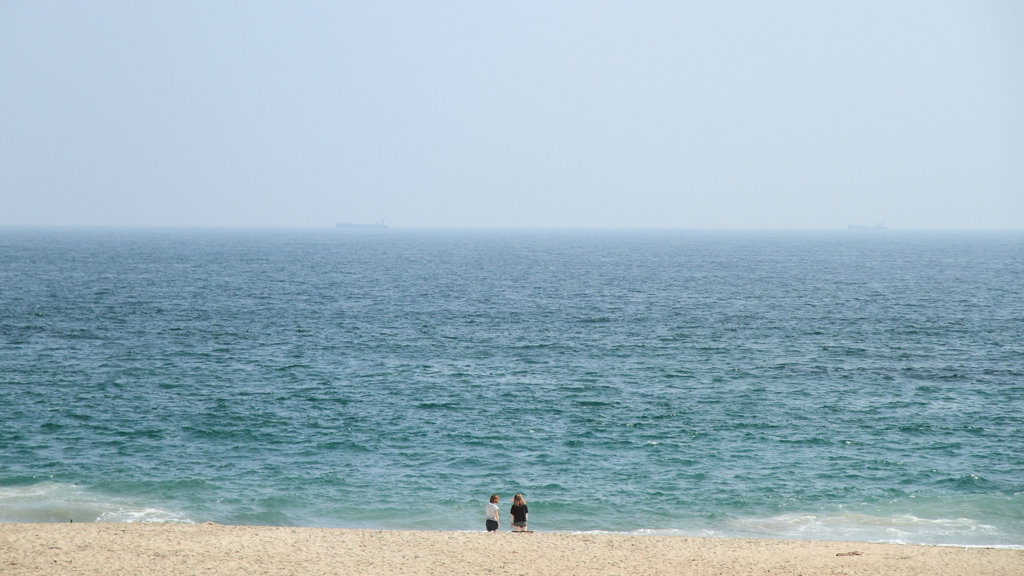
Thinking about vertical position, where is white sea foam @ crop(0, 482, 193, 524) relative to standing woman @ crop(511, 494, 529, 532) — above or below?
below

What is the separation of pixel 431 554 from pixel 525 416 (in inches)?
733

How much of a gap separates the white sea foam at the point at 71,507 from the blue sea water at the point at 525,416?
0.34 feet

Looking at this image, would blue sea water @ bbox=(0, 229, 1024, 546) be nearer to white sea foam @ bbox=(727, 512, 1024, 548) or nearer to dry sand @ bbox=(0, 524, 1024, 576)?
white sea foam @ bbox=(727, 512, 1024, 548)

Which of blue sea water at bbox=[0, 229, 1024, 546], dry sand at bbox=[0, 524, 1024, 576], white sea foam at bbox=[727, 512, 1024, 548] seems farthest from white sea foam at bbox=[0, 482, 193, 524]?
white sea foam at bbox=[727, 512, 1024, 548]

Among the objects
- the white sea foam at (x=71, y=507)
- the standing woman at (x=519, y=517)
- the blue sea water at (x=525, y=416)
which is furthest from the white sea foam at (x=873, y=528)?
the white sea foam at (x=71, y=507)

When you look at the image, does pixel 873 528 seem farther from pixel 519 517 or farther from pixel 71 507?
pixel 71 507

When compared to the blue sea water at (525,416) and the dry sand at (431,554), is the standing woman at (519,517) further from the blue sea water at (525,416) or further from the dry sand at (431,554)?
the blue sea water at (525,416)

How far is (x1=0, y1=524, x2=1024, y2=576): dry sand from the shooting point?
2053 cm

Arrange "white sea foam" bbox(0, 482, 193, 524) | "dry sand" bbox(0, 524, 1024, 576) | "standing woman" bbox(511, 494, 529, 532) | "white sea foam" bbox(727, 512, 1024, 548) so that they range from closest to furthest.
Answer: "dry sand" bbox(0, 524, 1024, 576)
"standing woman" bbox(511, 494, 529, 532)
"white sea foam" bbox(727, 512, 1024, 548)
"white sea foam" bbox(0, 482, 193, 524)

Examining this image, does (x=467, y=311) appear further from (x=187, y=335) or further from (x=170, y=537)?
(x=170, y=537)

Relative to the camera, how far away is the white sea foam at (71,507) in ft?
87.9

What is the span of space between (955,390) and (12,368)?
188 feet

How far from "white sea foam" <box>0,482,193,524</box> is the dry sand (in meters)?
2.79

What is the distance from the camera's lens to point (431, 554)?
21891 millimetres
